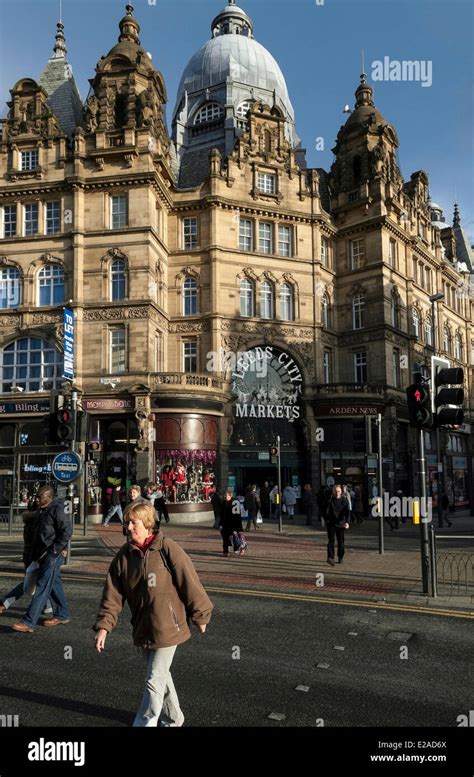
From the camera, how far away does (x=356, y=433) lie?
109ft

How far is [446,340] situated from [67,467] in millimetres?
40217

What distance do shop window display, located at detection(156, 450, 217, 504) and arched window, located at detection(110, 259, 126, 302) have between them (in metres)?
8.18

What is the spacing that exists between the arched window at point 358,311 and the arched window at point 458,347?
628 inches

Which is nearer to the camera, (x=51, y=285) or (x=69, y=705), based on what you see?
(x=69, y=705)

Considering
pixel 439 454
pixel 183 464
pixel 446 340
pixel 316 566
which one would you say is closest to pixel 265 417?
pixel 183 464

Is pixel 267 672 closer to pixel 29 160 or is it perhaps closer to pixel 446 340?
pixel 29 160

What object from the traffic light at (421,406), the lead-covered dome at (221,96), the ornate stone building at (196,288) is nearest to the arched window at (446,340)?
the ornate stone building at (196,288)

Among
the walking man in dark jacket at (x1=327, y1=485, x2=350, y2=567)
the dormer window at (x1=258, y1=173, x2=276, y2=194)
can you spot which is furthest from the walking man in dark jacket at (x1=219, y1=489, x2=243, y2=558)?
the dormer window at (x1=258, y1=173, x2=276, y2=194)

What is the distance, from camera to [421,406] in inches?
433

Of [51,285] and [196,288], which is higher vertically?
[196,288]

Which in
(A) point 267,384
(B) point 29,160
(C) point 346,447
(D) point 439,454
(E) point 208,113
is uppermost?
(E) point 208,113

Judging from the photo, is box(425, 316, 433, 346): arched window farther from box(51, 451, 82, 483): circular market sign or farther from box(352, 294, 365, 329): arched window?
box(51, 451, 82, 483): circular market sign
